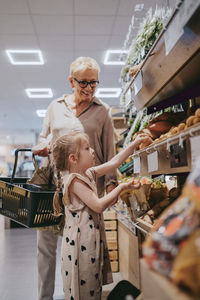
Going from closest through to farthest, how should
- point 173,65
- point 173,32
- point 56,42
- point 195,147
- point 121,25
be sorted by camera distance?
point 195,147 < point 173,32 < point 173,65 < point 121,25 < point 56,42

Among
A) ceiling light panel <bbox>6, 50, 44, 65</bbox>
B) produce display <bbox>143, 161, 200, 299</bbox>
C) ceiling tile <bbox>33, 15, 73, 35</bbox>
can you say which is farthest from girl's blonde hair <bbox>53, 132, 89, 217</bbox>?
ceiling light panel <bbox>6, 50, 44, 65</bbox>

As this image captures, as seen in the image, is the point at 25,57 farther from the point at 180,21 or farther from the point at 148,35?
the point at 180,21

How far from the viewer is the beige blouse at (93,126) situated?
202 cm

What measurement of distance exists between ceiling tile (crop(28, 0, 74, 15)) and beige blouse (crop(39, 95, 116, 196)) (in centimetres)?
233

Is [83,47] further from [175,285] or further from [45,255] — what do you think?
[175,285]

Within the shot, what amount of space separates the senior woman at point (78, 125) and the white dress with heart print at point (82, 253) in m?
0.52

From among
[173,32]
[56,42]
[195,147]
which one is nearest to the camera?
[195,147]

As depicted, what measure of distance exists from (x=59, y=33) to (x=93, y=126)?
326cm

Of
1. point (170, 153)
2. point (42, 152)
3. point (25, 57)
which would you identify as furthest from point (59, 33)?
point (170, 153)

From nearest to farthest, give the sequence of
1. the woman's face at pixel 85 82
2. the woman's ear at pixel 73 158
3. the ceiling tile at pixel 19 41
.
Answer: the woman's ear at pixel 73 158 → the woman's face at pixel 85 82 → the ceiling tile at pixel 19 41

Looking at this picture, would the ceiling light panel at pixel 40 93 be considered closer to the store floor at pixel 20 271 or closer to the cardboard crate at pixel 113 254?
the store floor at pixel 20 271

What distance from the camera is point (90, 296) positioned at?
1420 mm

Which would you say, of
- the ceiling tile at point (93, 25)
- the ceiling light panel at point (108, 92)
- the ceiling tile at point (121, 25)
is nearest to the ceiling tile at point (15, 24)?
the ceiling tile at point (93, 25)

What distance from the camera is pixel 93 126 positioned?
2025mm
